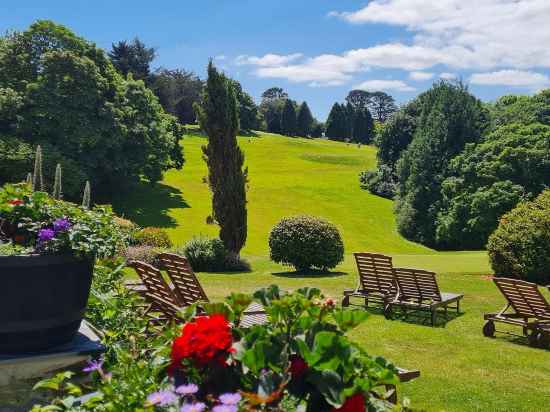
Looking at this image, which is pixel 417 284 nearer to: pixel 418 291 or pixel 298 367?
pixel 418 291

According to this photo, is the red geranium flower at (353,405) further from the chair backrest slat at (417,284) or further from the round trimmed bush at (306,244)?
the round trimmed bush at (306,244)

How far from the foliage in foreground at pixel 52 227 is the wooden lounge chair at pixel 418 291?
7.96 metres

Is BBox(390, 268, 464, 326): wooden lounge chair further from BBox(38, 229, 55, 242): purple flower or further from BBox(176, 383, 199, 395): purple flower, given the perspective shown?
BBox(176, 383, 199, 395): purple flower

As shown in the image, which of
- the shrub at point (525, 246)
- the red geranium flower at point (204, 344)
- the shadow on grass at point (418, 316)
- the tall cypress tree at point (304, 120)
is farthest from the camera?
the tall cypress tree at point (304, 120)

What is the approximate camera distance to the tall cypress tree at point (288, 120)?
337ft

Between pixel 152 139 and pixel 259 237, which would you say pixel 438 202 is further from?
pixel 152 139

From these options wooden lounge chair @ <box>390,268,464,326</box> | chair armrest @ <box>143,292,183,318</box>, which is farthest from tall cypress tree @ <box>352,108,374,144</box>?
chair armrest @ <box>143,292,183,318</box>

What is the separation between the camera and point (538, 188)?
37188 mm

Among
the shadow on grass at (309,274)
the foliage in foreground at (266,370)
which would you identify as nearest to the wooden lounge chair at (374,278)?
the shadow on grass at (309,274)

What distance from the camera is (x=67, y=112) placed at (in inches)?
1355

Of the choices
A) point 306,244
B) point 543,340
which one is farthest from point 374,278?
point 306,244

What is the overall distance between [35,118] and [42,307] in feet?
111

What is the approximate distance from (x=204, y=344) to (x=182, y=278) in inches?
235

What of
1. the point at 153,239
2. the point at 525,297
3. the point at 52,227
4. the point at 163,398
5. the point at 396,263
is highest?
the point at 52,227
